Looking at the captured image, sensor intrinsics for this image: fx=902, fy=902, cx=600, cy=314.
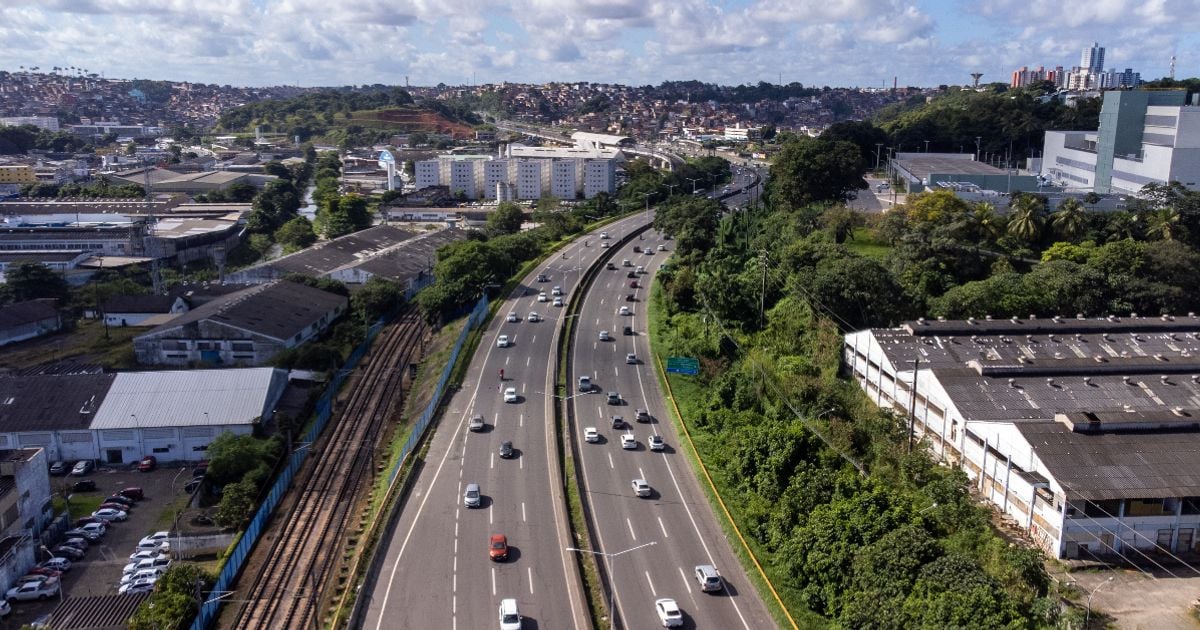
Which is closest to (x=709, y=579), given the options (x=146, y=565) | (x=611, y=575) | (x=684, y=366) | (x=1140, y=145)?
(x=611, y=575)

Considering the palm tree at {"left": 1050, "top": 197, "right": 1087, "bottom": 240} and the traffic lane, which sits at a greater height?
the palm tree at {"left": 1050, "top": 197, "right": 1087, "bottom": 240}

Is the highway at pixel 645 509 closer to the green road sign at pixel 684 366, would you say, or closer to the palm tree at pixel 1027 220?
the green road sign at pixel 684 366

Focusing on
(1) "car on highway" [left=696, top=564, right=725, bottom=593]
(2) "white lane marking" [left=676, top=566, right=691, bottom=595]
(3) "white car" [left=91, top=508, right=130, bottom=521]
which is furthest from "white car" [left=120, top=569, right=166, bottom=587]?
(1) "car on highway" [left=696, top=564, right=725, bottom=593]

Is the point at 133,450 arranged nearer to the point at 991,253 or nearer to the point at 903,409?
the point at 903,409

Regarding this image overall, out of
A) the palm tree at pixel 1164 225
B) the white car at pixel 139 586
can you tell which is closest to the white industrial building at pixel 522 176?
the palm tree at pixel 1164 225

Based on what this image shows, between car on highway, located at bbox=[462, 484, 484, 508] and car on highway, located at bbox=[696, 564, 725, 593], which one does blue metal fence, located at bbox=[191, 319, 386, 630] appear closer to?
car on highway, located at bbox=[462, 484, 484, 508]

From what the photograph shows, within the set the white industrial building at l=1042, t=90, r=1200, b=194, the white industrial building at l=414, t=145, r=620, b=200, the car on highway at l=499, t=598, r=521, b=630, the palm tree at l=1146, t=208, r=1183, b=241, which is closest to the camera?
the car on highway at l=499, t=598, r=521, b=630

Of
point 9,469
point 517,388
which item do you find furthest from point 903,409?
point 9,469
